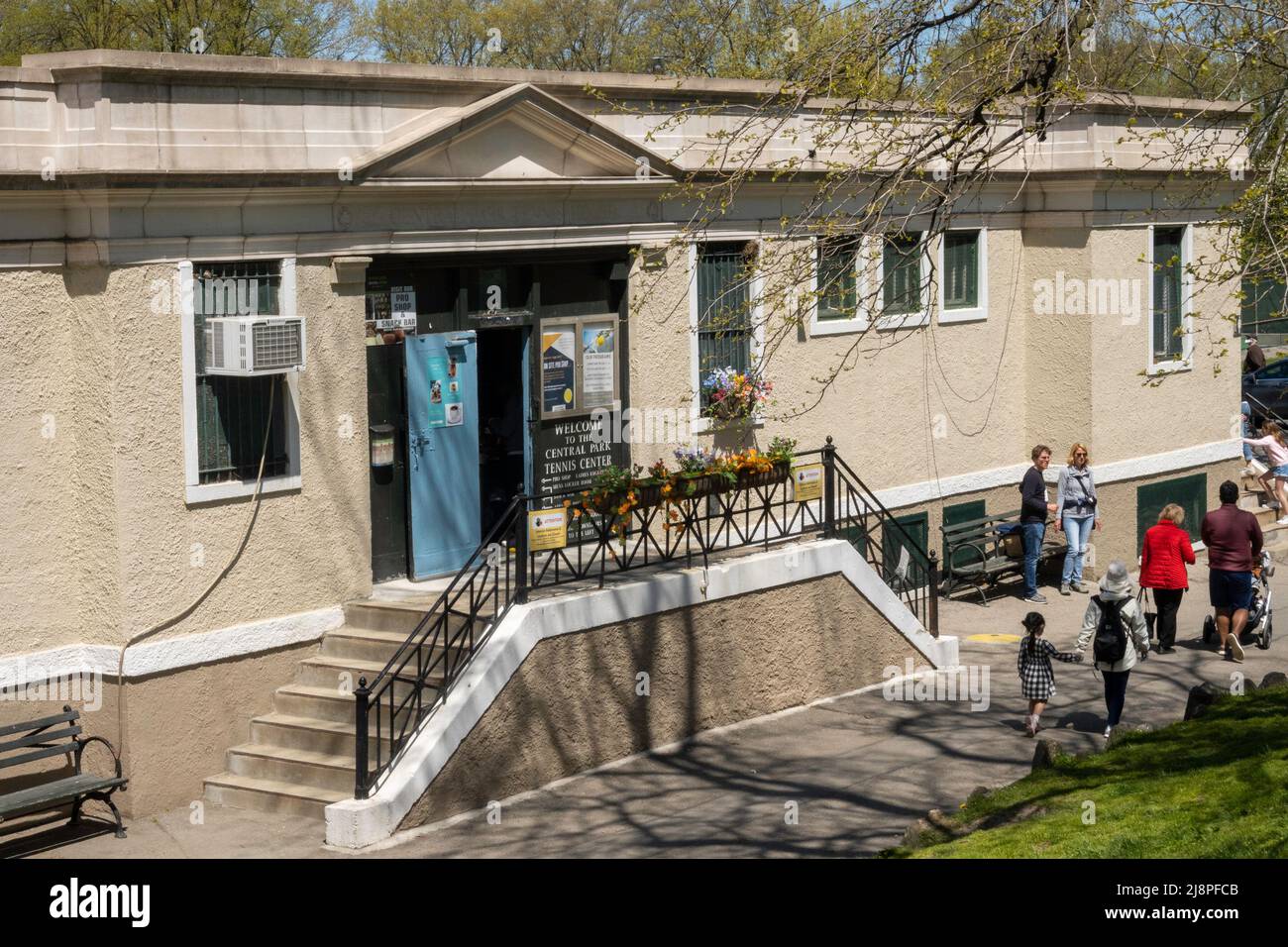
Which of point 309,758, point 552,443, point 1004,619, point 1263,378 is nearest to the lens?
point 309,758

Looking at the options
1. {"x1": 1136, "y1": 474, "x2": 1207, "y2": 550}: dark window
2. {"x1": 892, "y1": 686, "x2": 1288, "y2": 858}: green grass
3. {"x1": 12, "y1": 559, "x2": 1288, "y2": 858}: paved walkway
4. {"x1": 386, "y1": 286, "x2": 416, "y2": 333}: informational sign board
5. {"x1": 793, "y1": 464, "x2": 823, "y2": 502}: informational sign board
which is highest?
{"x1": 386, "y1": 286, "x2": 416, "y2": 333}: informational sign board

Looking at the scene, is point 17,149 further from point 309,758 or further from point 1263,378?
point 1263,378

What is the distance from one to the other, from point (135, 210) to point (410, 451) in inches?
121

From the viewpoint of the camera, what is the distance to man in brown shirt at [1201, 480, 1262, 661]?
1570 cm

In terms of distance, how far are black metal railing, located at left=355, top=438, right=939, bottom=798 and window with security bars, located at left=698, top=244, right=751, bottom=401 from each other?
1.28 m

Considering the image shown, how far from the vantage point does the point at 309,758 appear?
39.2 feet

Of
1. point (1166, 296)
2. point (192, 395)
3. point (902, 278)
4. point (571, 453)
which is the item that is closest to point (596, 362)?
point (571, 453)

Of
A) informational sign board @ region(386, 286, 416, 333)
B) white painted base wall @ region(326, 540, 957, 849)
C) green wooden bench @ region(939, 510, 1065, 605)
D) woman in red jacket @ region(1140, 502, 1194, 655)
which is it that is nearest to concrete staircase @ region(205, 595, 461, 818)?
white painted base wall @ region(326, 540, 957, 849)

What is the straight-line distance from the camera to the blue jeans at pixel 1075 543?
61.4 feet

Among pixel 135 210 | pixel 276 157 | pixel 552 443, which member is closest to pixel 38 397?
pixel 135 210

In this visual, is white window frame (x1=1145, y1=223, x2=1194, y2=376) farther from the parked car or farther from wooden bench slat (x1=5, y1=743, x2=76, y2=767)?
wooden bench slat (x1=5, y1=743, x2=76, y2=767)

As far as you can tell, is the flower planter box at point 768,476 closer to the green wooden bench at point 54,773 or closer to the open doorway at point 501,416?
the open doorway at point 501,416

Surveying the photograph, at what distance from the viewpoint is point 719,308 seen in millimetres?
16047

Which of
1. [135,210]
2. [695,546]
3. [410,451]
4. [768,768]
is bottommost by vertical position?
[768,768]
